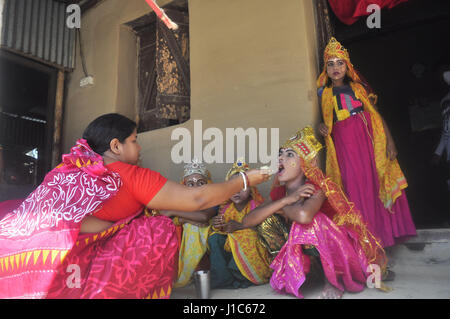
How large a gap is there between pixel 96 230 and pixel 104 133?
Result: 54cm

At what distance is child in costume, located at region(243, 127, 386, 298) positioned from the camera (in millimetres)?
2122

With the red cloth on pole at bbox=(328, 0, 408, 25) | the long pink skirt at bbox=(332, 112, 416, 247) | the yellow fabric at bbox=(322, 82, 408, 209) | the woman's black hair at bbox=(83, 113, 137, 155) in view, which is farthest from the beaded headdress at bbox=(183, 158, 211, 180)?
the red cloth on pole at bbox=(328, 0, 408, 25)

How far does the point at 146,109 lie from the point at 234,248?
3008 millimetres

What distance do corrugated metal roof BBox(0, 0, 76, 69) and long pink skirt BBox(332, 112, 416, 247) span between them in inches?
164

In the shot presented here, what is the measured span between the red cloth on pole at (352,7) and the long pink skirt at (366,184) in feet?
4.20

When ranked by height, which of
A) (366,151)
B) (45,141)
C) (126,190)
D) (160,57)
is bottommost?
(126,190)

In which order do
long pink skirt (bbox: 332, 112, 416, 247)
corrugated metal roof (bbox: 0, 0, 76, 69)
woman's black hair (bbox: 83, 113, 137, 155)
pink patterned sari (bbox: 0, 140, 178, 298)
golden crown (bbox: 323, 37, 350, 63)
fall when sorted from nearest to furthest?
pink patterned sari (bbox: 0, 140, 178, 298)
woman's black hair (bbox: 83, 113, 137, 155)
long pink skirt (bbox: 332, 112, 416, 247)
golden crown (bbox: 323, 37, 350, 63)
corrugated metal roof (bbox: 0, 0, 76, 69)

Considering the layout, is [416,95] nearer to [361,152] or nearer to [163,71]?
[361,152]

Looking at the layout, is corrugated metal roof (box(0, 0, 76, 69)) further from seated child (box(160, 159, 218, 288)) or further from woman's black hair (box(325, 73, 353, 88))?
woman's black hair (box(325, 73, 353, 88))

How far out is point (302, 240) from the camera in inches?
85.0

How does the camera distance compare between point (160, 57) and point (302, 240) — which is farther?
point (160, 57)

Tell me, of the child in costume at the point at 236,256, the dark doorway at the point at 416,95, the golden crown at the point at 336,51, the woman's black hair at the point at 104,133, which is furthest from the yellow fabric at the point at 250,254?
the dark doorway at the point at 416,95
